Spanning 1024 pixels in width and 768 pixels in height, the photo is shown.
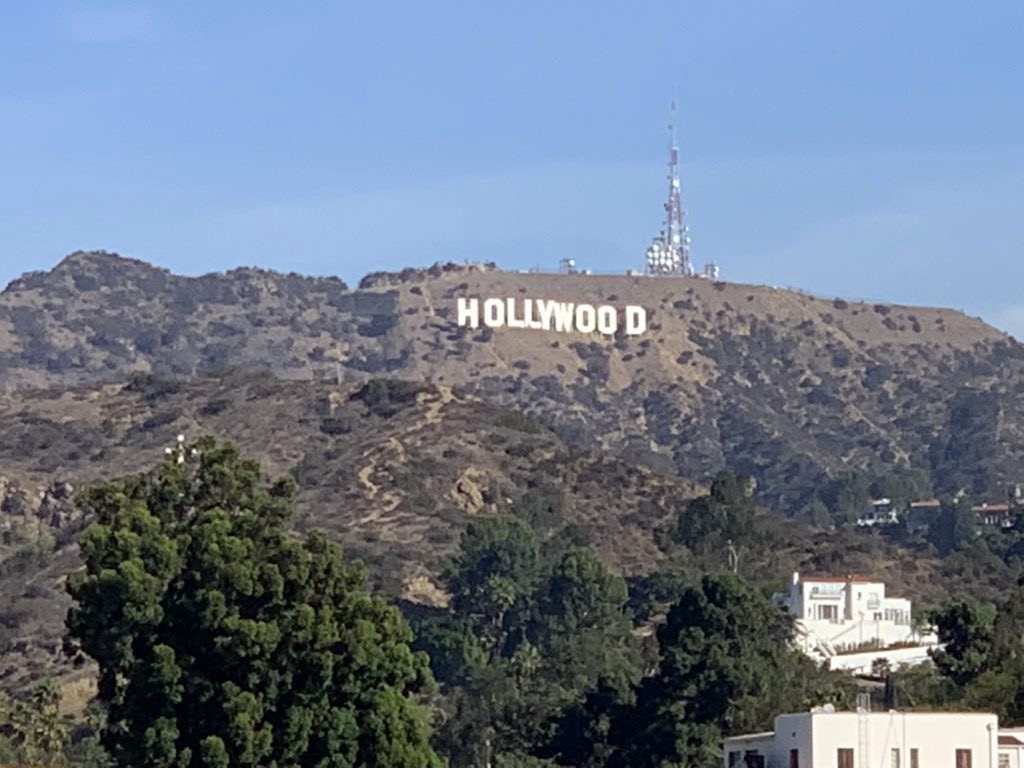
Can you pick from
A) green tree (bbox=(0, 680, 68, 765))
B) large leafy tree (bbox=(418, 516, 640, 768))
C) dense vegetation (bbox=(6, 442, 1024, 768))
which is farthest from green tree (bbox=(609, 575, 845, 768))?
green tree (bbox=(0, 680, 68, 765))

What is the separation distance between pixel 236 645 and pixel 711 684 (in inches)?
1601

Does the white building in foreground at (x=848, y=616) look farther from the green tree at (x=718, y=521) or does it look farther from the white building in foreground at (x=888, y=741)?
the white building in foreground at (x=888, y=741)

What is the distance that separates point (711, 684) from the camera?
11850 centimetres

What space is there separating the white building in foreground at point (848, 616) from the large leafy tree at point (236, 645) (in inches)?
2963

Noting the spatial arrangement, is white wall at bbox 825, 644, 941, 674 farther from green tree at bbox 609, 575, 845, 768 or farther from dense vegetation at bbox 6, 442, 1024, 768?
green tree at bbox 609, 575, 845, 768

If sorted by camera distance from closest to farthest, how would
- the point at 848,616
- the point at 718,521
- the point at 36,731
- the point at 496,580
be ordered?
the point at 36,731, the point at 848,616, the point at 496,580, the point at 718,521

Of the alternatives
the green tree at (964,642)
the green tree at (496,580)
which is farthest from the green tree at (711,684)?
the green tree at (496,580)

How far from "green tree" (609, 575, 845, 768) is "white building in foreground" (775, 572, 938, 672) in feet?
98.9

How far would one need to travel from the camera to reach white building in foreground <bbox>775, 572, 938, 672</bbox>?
16200 cm

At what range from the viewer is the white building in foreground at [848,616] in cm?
16200

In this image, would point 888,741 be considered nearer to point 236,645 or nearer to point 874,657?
point 236,645

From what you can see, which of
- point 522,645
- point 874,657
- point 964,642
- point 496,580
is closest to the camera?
point 964,642

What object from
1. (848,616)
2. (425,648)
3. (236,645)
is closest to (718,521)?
(848,616)

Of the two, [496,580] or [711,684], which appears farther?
[496,580]
